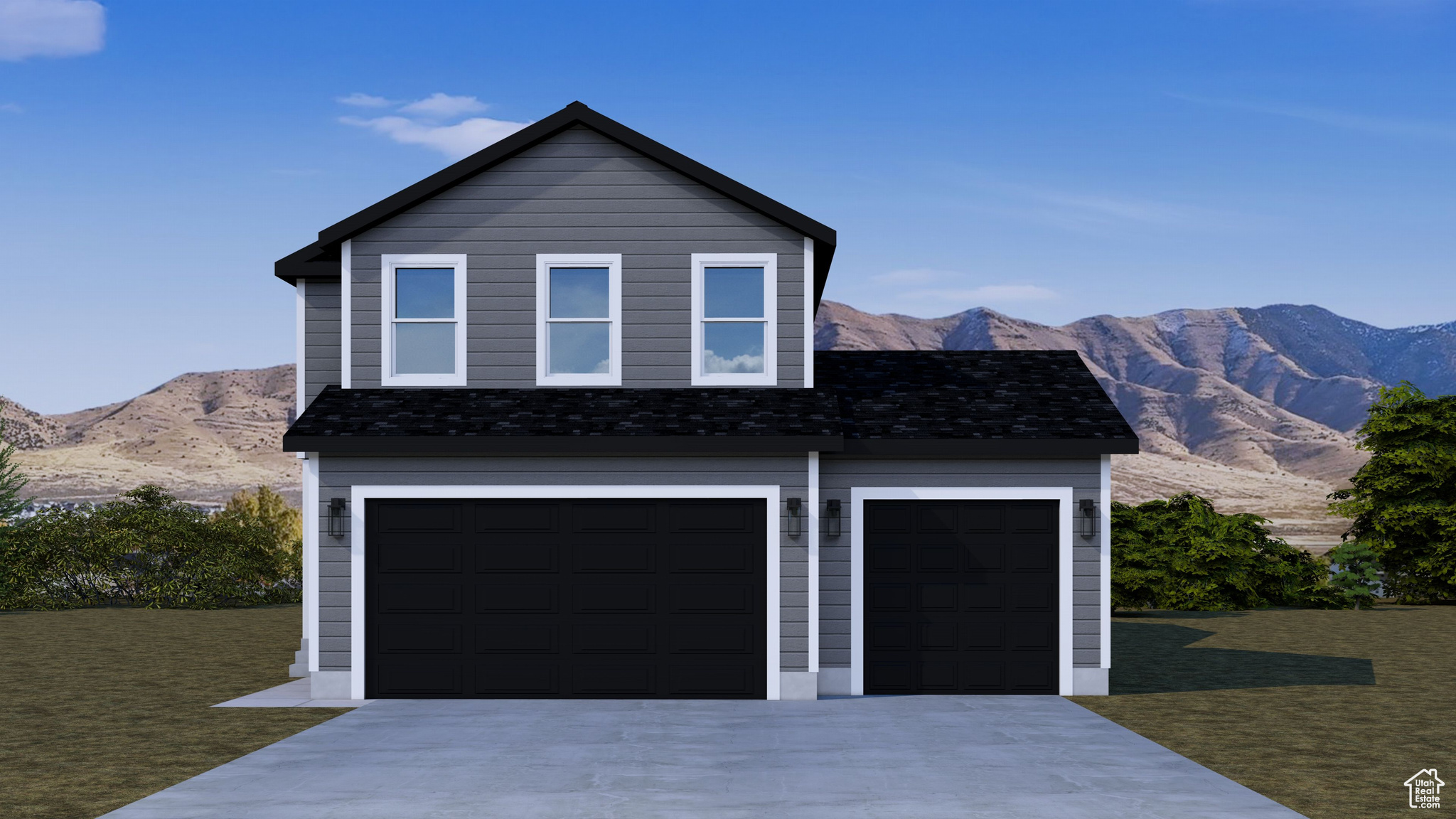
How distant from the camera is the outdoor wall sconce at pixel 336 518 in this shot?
1534 cm

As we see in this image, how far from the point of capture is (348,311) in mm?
16094

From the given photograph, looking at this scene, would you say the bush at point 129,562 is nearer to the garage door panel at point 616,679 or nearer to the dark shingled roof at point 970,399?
the garage door panel at point 616,679

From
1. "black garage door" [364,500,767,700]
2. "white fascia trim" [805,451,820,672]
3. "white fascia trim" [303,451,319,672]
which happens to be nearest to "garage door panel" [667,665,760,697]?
"black garage door" [364,500,767,700]

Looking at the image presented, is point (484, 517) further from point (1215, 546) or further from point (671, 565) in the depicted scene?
point (1215, 546)

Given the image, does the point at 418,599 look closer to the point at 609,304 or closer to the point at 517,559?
the point at 517,559

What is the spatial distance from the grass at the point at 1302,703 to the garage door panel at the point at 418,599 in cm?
764

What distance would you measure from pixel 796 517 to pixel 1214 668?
7.44 metres

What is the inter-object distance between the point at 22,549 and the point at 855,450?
23142 mm

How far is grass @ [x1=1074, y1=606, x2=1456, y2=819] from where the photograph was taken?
10.8 m

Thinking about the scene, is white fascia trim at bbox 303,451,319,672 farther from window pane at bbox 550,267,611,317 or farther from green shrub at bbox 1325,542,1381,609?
green shrub at bbox 1325,542,1381,609

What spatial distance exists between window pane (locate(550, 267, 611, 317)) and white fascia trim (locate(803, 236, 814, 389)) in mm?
2487

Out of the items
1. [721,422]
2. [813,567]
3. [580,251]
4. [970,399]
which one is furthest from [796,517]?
[580,251]

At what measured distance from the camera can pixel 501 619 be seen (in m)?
15.3

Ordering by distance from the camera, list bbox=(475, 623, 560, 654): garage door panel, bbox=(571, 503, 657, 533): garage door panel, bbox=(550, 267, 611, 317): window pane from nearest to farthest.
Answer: bbox=(475, 623, 560, 654): garage door panel < bbox=(571, 503, 657, 533): garage door panel < bbox=(550, 267, 611, 317): window pane
